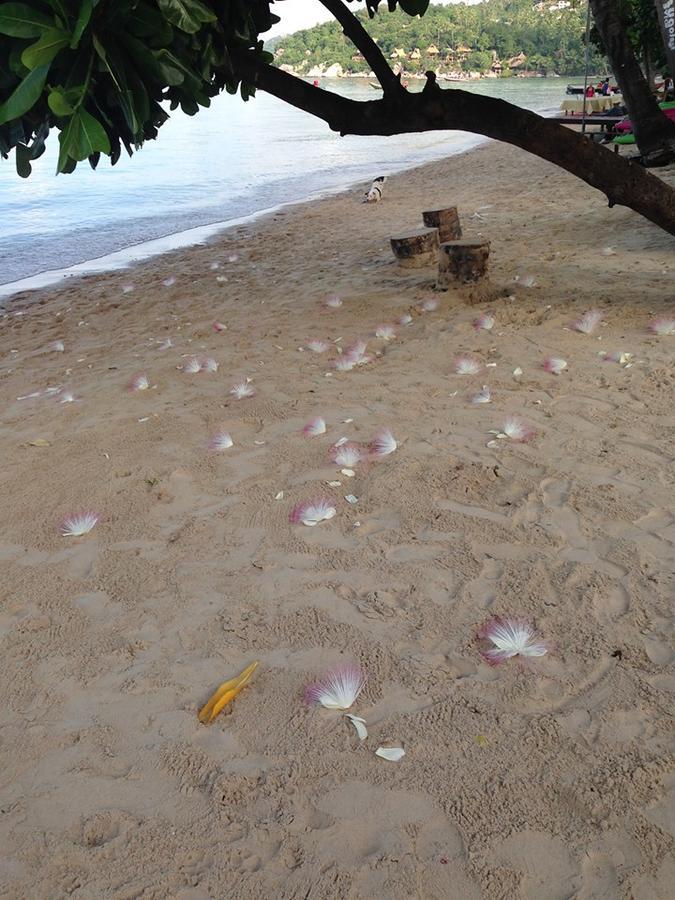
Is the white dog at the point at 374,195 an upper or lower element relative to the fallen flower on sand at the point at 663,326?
lower

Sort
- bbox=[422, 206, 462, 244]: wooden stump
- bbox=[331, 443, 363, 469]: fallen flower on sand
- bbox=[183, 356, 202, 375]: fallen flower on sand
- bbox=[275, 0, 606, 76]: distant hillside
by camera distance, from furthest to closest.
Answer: bbox=[275, 0, 606, 76]: distant hillside → bbox=[422, 206, 462, 244]: wooden stump → bbox=[183, 356, 202, 375]: fallen flower on sand → bbox=[331, 443, 363, 469]: fallen flower on sand

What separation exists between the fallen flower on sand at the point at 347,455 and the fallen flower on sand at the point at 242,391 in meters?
1.12

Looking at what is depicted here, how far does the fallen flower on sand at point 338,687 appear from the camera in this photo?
2180 millimetres

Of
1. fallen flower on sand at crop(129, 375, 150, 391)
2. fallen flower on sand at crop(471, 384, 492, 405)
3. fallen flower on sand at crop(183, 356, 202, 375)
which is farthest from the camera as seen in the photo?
fallen flower on sand at crop(183, 356, 202, 375)

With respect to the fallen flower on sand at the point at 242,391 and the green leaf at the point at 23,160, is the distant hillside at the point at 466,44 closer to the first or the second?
the fallen flower on sand at the point at 242,391

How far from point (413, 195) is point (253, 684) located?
1297 cm

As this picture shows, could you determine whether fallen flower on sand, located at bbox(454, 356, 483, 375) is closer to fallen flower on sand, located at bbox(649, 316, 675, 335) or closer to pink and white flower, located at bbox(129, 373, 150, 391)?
fallen flower on sand, located at bbox(649, 316, 675, 335)

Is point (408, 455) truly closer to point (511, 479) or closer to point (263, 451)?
point (511, 479)

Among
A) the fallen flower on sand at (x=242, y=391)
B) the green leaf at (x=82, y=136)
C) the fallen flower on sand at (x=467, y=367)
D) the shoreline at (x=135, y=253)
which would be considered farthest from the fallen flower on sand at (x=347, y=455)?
the shoreline at (x=135, y=253)

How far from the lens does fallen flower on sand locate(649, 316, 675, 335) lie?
488 cm

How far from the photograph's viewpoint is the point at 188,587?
2801 mm

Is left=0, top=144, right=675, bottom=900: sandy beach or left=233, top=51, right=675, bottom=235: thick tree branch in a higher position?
left=233, top=51, right=675, bottom=235: thick tree branch

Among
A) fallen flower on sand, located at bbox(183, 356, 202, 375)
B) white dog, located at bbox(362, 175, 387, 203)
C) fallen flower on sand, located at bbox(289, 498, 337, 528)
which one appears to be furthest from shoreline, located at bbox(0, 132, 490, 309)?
fallen flower on sand, located at bbox(289, 498, 337, 528)

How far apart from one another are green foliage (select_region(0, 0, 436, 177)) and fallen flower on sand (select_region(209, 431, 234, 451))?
1.48 metres
